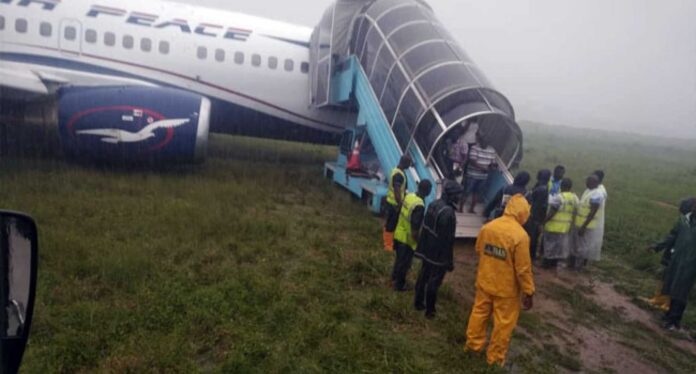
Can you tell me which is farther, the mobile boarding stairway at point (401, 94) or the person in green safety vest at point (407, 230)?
the mobile boarding stairway at point (401, 94)

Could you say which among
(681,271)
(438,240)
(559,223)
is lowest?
(681,271)

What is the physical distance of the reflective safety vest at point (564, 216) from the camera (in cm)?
755

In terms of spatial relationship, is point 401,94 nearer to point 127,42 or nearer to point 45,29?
point 127,42

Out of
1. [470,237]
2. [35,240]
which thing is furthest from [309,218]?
[35,240]

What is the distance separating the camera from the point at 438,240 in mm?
5008

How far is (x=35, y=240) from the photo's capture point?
180cm

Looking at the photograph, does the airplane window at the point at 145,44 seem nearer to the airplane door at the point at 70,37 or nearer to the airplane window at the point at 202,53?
the airplane window at the point at 202,53

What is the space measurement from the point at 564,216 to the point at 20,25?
11382 mm

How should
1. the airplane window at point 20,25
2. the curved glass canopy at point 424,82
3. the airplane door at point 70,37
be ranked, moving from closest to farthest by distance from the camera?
the curved glass canopy at point 424,82 < the airplane window at point 20,25 < the airplane door at point 70,37

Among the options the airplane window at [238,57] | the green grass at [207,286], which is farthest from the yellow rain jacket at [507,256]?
the airplane window at [238,57]

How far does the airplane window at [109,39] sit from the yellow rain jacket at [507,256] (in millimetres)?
9403

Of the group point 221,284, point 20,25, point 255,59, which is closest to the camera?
point 221,284

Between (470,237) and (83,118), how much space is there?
7.48 m

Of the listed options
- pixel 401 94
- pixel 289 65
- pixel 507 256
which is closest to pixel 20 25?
pixel 289 65
